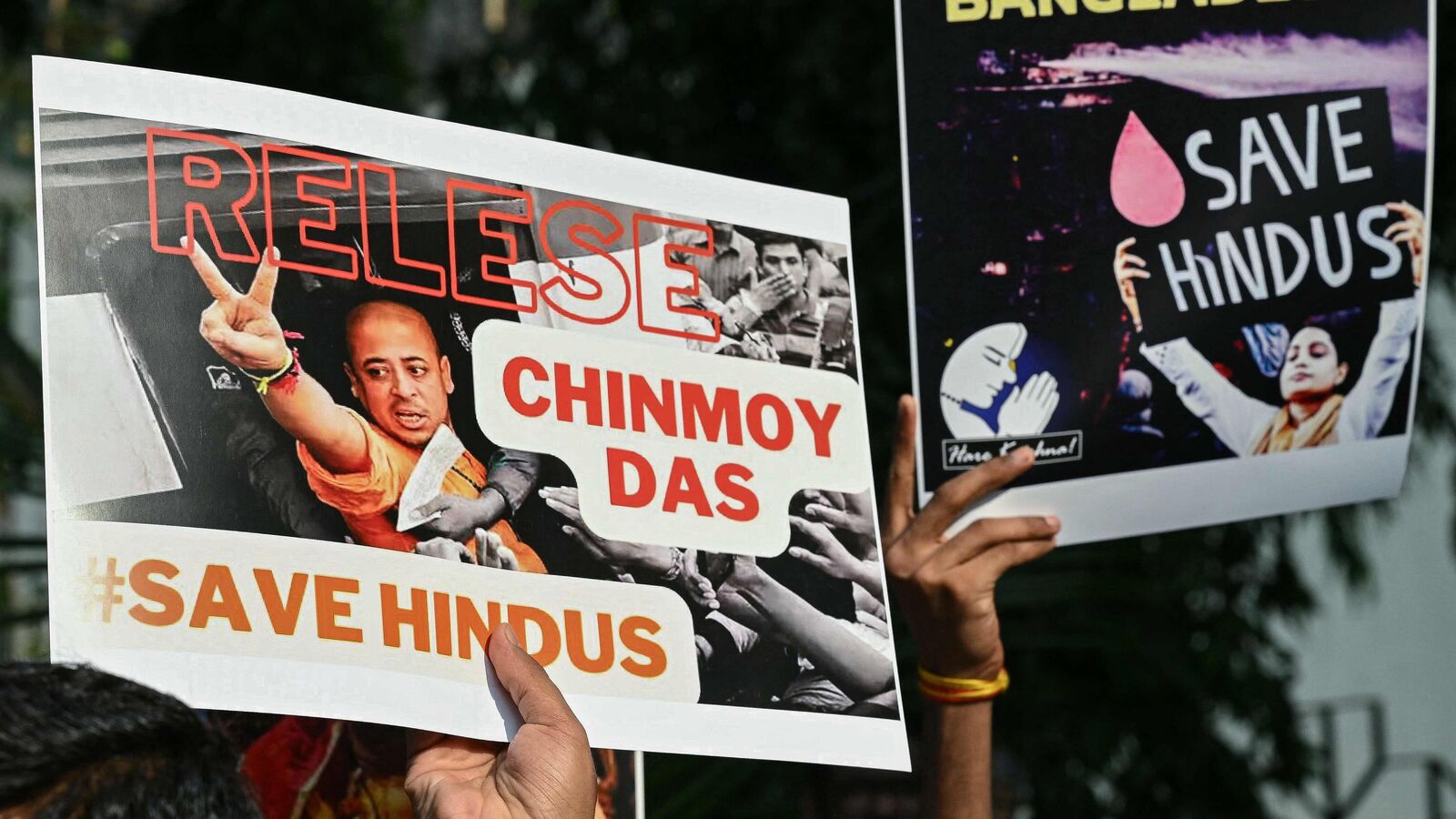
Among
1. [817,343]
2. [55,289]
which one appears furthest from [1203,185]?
[55,289]

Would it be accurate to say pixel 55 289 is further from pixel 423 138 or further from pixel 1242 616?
pixel 1242 616

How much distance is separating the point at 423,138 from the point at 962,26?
538mm

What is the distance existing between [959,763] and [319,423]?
70 cm

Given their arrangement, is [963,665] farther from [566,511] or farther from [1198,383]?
[566,511]

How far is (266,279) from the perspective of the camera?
1242 millimetres

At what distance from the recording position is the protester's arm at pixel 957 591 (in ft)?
5.22

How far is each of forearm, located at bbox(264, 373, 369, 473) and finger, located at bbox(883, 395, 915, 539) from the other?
57 cm

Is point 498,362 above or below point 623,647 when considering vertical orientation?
above

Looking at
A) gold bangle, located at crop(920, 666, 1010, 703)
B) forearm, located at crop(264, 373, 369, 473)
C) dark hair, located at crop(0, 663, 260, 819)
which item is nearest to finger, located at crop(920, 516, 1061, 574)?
gold bangle, located at crop(920, 666, 1010, 703)

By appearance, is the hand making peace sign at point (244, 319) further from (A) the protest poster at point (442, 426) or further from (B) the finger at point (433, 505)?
(B) the finger at point (433, 505)

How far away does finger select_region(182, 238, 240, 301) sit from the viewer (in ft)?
4.00

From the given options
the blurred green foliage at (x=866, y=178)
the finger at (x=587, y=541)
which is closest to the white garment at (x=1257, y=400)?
the finger at (x=587, y=541)

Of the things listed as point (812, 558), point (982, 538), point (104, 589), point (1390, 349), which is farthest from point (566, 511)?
point (1390, 349)

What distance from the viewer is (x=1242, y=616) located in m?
A: 5.04
